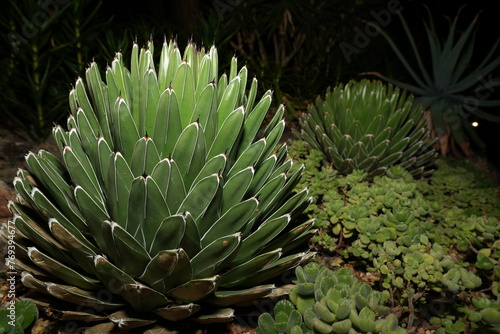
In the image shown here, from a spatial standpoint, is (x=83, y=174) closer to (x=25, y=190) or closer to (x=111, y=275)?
(x=25, y=190)

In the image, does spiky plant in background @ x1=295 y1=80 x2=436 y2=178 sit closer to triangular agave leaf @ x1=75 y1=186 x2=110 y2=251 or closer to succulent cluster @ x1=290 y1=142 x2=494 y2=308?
succulent cluster @ x1=290 y1=142 x2=494 y2=308

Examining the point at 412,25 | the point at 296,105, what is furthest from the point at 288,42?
the point at 412,25

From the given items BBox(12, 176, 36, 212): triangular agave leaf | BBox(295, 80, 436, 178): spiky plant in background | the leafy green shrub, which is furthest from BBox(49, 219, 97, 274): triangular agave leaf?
the leafy green shrub

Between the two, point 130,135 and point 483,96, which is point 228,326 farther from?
point 483,96

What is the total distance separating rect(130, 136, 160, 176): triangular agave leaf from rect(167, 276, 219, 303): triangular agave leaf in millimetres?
374

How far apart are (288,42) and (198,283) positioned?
205 inches

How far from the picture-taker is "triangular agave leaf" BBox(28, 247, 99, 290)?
1243mm

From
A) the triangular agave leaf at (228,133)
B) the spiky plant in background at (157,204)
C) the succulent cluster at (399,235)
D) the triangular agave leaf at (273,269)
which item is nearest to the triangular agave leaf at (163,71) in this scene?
the spiky plant in background at (157,204)

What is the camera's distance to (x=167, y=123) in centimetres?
134

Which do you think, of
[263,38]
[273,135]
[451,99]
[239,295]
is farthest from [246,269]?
[263,38]

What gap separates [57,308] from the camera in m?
1.38

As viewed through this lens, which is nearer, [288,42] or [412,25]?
[288,42]

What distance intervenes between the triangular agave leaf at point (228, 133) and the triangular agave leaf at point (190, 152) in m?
0.09

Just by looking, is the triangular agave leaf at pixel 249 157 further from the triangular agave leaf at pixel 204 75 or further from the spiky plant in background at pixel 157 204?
the triangular agave leaf at pixel 204 75
